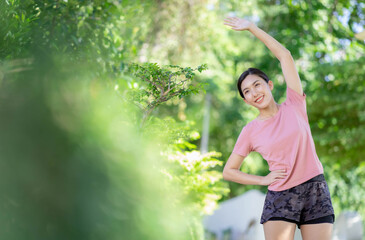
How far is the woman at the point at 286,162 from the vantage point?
8.75 ft

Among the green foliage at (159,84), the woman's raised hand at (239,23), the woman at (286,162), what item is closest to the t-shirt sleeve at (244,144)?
the woman at (286,162)

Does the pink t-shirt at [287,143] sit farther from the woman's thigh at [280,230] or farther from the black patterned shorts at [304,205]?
the woman's thigh at [280,230]

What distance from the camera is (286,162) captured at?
9.05ft

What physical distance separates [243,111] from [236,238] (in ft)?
26.1

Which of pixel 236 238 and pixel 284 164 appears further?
pixel 236 238

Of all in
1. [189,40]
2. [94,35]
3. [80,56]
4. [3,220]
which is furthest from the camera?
[189,40]

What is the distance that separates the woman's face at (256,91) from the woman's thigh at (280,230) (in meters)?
0.73

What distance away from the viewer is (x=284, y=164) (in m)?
2.77

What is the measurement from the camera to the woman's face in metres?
2.96

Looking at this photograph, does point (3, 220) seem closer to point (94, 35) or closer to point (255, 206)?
point (94, 35)

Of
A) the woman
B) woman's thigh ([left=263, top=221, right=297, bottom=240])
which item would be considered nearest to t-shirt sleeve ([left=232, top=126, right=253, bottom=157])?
the woman

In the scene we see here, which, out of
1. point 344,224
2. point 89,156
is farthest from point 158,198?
point 344,224

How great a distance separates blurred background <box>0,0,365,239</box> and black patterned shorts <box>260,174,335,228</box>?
56cm

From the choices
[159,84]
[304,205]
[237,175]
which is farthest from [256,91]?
[159,84]
